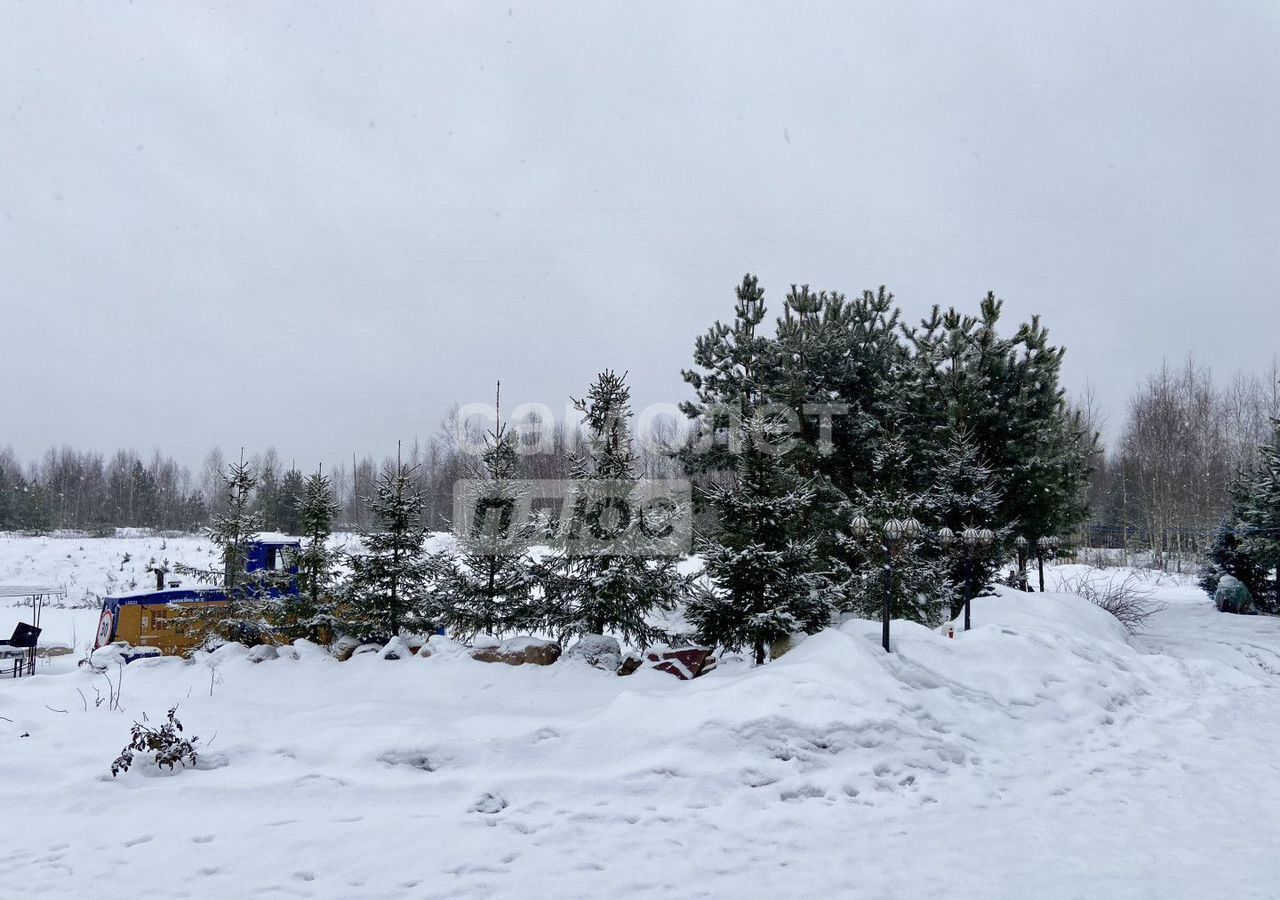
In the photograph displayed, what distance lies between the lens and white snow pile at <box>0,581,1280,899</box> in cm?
438

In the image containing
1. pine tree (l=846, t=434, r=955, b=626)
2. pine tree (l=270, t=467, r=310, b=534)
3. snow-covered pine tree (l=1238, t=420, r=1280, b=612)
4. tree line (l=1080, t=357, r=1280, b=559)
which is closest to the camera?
pine tree (l=846, t=434, r=955, b=626)

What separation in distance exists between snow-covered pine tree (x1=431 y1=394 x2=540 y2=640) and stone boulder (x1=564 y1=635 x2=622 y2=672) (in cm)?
136

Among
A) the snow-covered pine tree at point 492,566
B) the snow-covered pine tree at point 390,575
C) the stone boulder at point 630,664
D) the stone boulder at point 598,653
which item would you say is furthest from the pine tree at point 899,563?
the snow-covered pine tree at point 390,575

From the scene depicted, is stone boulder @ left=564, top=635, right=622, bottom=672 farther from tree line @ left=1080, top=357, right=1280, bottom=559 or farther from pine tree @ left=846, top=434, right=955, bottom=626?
tree line @ left=1080, top=357, right=1280, bottom=559

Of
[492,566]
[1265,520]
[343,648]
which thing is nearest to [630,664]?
[492,566]

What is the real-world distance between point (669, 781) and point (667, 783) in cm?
3

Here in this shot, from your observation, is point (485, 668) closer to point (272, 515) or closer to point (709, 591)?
point (709, 591)

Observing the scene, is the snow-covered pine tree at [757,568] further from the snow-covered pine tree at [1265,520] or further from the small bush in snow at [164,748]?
the snow-covered pine tree at [1265,520]

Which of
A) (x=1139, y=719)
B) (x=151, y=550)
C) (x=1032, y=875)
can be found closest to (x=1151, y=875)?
(x=1032, y=875)

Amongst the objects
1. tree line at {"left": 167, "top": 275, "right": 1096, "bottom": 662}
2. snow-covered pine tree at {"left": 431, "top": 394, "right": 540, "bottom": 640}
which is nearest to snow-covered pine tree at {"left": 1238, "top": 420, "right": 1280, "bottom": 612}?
tree line at {"left": 167, "top": 275, "right": 1096, "bottom": 662}

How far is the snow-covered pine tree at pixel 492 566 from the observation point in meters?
11.1

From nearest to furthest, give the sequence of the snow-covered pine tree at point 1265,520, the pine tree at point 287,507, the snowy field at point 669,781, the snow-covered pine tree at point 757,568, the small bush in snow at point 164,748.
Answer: the snowy field at point 669,781, the small bush in snow at point 164,748, the snow-covered pine tree at point 757,568, the snow-covered pine tree at point 1265,520, the pine tree at point 287,507

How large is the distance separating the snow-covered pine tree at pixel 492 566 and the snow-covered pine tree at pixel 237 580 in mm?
2972

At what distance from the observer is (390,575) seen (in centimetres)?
1112
